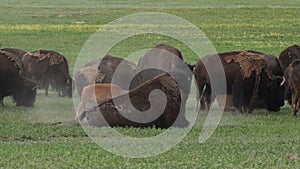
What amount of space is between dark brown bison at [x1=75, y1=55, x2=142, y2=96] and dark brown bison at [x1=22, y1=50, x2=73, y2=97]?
189cm

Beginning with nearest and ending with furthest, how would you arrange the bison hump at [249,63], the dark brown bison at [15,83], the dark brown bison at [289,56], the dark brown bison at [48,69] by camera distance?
the bison hump at [249,63]
the dark brown bison at [15,83]
the dark brown bison at [289,56]
the dark brown bison at [48,69]

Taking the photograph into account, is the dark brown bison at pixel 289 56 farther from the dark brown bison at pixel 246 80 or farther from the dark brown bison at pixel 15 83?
the dark brown bison at pixel 15 83

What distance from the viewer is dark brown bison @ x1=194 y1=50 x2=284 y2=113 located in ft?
65.5

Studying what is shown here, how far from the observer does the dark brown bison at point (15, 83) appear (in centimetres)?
2039

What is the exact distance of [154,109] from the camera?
53.8ft

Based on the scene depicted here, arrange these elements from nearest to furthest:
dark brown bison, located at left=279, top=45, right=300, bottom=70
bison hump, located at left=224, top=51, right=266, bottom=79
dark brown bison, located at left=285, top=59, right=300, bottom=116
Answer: dark brown bison, located at left=285, top=59, right=300, bottom=116 < bison hump, located at left=224, top=51, right=266, bottom=79 < dark brown bison, located at left=279, top=45, right=300, bottom=70

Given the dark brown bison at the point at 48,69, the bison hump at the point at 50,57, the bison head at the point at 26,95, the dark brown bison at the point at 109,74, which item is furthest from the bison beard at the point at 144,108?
the bison hump at the point at 50,57

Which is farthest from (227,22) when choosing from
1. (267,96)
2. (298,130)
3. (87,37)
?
(298,130)

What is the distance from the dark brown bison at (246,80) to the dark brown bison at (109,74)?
1.64m

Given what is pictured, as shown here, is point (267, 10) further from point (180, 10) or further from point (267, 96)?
point (267, 96)

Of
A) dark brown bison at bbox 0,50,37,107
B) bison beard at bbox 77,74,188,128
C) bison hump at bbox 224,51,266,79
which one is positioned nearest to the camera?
bison beard at bbox 77,74,188,128

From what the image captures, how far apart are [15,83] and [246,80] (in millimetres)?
5678

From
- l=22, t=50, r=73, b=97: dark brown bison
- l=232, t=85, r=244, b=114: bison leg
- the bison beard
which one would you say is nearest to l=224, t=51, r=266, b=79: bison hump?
l=232, t=85, r=244, b=114: bison leg

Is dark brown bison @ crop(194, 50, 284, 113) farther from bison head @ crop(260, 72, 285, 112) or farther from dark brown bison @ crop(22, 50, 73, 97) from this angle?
dark brown bison @ crop(22, 50, 73, 97)
